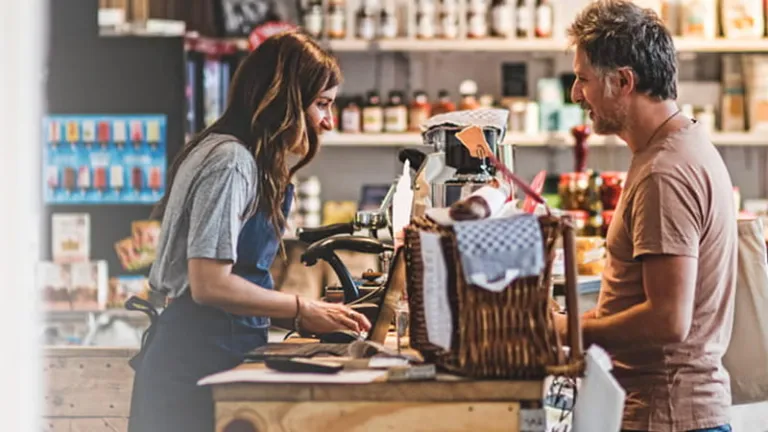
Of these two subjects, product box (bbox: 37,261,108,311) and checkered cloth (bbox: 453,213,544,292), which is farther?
product box (bbox: 37,261,108,311)

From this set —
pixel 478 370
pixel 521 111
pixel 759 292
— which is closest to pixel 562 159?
pixel 521 111

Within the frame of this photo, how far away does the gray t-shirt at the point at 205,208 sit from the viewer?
204 cm

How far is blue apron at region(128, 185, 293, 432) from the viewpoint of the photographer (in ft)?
7.00

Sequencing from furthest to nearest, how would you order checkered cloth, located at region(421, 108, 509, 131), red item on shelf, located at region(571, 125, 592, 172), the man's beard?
red item on shelf, located at region(571, 125, 592, 172), checkered cloth, located at region(421, 108, 509, 131), the man's beard

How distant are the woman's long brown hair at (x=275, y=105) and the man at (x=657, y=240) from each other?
1.67 ft

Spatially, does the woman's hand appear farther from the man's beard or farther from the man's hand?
the man's beard

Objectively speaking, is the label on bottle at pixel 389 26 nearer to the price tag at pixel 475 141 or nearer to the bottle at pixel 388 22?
the bottle at pixel 388 22

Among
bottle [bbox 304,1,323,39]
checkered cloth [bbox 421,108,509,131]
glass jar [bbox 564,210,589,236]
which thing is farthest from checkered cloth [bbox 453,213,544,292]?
bottle [bbox 304,1,323,39]

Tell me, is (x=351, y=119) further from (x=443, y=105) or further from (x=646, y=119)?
(x=646, y=119)

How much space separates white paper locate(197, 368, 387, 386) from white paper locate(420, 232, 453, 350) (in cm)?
12

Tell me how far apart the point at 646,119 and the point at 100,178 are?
3599 mm

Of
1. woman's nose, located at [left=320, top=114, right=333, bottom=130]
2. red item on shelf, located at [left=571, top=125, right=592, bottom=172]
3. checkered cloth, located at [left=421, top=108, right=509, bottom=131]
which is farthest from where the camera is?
red item on shelf, located at [left=571, top=125, right=592, bottom=172]

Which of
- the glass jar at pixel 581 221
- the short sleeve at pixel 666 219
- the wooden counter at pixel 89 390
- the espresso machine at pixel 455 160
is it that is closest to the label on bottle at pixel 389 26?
the glass jar at pixel 581 221

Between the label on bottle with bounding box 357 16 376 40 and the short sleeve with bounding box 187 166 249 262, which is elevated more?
the label on bottle with bounding box 357 16 376 40
